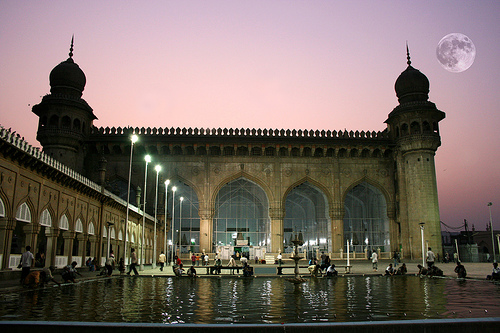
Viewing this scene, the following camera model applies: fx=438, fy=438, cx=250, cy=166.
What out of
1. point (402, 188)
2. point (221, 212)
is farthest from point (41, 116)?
point (402, 188)

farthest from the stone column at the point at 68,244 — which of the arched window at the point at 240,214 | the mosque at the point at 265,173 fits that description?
the arched window at the point at 240,214

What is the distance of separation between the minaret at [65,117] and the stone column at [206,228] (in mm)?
10265

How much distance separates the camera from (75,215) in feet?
66.8

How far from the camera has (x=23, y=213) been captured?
1583cm

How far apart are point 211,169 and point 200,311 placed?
2895 centimetres

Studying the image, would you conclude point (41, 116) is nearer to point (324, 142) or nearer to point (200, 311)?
point (324, 142)

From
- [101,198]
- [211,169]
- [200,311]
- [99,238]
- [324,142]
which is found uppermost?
[324,142]

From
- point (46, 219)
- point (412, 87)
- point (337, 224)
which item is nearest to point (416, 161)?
point (412, 87)

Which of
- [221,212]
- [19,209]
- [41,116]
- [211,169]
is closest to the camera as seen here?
[19,209]

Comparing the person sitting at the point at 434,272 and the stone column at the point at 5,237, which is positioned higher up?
the stone column at the point at 5,237

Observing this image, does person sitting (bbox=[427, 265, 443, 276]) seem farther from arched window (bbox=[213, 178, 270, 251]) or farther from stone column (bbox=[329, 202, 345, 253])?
arched window (bbox=[213, 178, 270, 251])

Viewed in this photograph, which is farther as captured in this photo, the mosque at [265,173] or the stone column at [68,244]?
the mosque at [265,173]

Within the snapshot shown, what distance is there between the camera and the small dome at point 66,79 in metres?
34.2

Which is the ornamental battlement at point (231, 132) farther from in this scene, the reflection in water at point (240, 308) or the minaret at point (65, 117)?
the reflection in water at point (240, 308)
